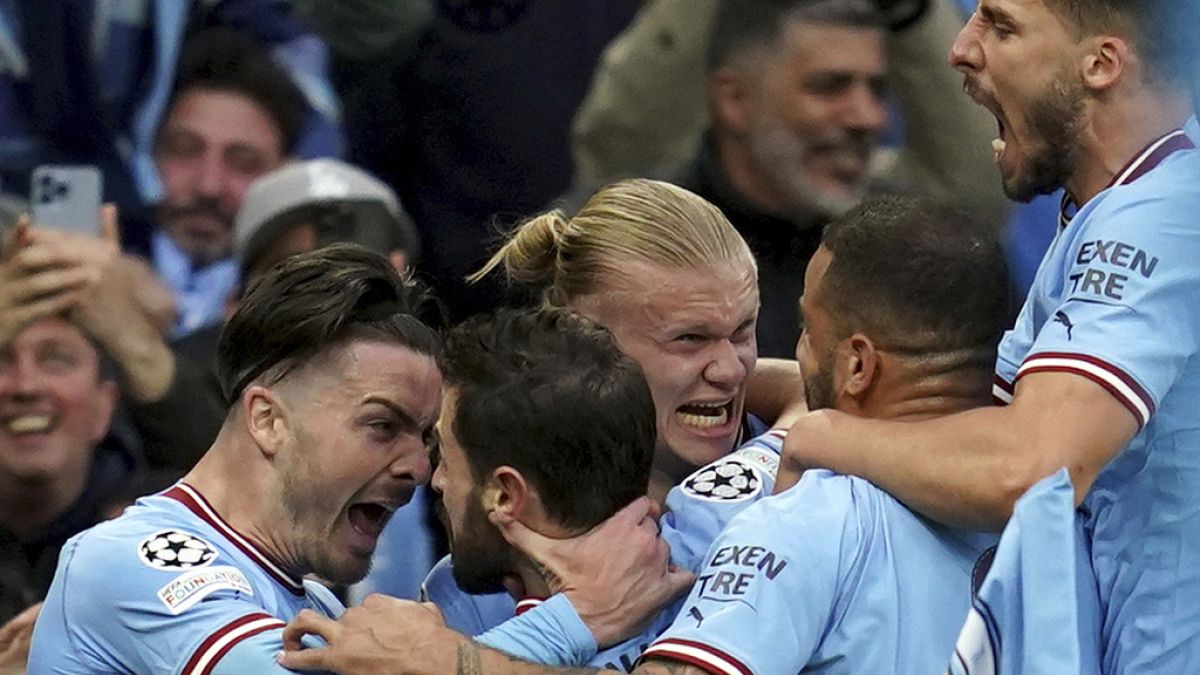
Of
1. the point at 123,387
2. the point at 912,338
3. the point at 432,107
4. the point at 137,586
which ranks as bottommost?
the point at 123,387

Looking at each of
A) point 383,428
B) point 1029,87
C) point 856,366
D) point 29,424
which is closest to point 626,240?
point 383,428

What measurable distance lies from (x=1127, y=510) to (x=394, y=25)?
2.71 metres

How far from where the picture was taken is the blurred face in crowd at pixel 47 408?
493cm

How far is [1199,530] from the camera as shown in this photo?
10.1 feet

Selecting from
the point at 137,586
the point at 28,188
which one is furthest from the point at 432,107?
the point at 137,586

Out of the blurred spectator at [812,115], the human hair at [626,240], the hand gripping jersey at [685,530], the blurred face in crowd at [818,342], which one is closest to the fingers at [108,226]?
the blurred spectator at [812,115]

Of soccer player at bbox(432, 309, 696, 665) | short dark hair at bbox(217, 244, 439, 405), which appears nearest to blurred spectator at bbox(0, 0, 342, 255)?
short dark hair at bbox(217, 244, 439, 405)

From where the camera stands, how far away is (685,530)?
10.8ft

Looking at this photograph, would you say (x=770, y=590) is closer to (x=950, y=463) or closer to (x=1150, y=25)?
(x=950, y=463)

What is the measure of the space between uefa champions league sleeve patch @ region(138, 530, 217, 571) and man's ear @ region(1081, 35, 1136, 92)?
1412 millimetres

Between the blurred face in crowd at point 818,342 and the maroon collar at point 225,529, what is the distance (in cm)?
84

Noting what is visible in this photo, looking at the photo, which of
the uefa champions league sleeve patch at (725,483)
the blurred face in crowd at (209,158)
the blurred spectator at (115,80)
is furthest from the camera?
the blurred face in crowd at (209,158)

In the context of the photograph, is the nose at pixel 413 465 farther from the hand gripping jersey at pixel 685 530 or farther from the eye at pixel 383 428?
the hand gripping jersey at pixel 685 530

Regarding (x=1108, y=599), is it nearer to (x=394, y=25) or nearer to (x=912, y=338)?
(x=912, y=338)
